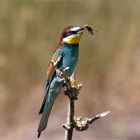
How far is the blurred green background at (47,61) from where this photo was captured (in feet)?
20.5

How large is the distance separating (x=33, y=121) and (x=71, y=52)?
10.4 ft

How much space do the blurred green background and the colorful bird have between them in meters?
2.90

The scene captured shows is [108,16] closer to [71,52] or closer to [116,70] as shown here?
[116,70]

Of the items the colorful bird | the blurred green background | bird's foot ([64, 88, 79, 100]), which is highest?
the blurred green background

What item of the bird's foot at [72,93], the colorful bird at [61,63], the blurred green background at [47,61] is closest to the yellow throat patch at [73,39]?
the colorful bird at [61,63]

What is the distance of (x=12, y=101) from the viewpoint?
638 centimetres

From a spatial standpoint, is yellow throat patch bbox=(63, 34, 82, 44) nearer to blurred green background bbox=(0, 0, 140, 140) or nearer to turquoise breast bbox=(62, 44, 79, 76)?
turquoise breast bbox=(62, 44, 79, 76)

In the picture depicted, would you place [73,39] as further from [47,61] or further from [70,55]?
[47,61]

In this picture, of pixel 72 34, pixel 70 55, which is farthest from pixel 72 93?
pixel 70 55

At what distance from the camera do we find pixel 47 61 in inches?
245

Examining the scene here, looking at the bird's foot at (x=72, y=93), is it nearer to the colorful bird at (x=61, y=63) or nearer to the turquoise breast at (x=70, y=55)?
the colorful bird at (x=61, y=63)

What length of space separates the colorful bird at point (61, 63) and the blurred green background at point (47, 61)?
114 inches

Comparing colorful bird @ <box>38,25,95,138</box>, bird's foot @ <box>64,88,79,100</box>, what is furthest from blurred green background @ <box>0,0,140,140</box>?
bird's foot @ <box>64,88,79,100</box>

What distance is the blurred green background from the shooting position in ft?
20.5
